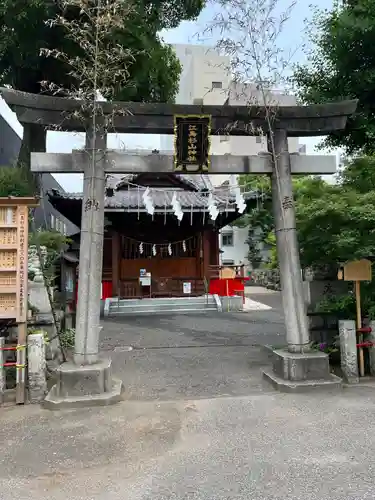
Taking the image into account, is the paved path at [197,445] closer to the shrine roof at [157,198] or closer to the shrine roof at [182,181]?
the shrine roof at [157,198]

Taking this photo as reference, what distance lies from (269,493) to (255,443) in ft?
2.99

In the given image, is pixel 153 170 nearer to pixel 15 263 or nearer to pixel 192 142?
pixel 192 142

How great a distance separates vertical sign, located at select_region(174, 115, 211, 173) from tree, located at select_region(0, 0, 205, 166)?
10.7 ft

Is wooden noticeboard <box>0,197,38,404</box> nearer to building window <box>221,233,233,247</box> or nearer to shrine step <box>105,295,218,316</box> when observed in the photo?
shrine step <box>105,295,218,316</box>

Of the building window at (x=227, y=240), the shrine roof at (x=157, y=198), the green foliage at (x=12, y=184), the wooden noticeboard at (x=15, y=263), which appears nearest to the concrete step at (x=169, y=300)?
the shrine roof at (x=157, y=198)

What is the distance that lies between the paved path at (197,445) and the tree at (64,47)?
6.86m

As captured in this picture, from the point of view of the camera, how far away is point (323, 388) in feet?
18.9

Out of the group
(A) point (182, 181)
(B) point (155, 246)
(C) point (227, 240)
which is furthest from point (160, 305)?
(C) point (227, 240)

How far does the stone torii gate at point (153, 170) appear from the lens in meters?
5.87

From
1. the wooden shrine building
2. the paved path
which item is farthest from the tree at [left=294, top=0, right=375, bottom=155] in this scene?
the wooden shrine building

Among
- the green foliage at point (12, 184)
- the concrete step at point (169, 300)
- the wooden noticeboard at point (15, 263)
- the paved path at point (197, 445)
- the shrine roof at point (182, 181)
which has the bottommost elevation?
the paved path at point (197, 445)

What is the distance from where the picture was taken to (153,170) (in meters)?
6.49

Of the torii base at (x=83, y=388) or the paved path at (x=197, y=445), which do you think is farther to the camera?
the torii base at (x=83, y=388)

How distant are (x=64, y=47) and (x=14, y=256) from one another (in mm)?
6863
